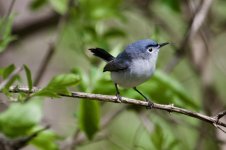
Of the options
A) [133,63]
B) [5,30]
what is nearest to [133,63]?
[133,63]

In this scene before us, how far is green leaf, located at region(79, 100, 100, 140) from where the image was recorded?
216cm

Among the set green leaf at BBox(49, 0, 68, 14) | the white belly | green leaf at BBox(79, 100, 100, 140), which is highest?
green leaf at BBox(49, 0, 68, 14)

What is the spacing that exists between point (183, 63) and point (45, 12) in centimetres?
124

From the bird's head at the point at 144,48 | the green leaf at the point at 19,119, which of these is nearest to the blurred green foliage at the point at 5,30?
the green leaf at the point at 19,119

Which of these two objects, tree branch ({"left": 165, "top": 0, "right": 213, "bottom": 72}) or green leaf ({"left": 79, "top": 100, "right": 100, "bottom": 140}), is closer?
green leaf ({"left": 79, "top": 100, "right": 100, "bottom": 140})

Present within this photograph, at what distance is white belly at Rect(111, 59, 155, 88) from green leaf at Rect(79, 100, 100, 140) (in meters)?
0.19

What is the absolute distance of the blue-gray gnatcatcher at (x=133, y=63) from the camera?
7.52 feet

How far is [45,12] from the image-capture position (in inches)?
156

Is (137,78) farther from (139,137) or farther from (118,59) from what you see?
(139,137)

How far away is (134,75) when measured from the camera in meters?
2.33

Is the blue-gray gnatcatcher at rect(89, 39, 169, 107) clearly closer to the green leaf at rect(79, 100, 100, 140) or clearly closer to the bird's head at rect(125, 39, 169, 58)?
the bird's head at rect(125, 39, 169, 58)

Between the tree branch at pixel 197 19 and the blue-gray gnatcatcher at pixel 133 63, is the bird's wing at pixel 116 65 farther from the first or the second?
the tree branch at pixel 197 19

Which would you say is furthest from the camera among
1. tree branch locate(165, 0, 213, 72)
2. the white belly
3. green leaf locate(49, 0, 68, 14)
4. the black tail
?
tree branch locate(165, 0, 213, 72)

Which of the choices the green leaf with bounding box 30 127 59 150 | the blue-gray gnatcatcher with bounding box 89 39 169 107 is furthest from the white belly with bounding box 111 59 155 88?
the green leaf with bounding box 30 127 59 150
